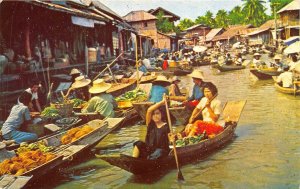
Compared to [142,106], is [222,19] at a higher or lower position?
higher

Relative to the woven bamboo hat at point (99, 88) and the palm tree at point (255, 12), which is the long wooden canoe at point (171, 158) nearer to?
the woven bamboo hat at point (99, 88)

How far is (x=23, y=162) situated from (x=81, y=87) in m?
5.30

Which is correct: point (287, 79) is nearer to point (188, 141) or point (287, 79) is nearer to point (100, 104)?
point (100, 104)

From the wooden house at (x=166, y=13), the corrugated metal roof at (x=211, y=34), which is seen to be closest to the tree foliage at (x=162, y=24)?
the wooden house at (x=166, y=13)

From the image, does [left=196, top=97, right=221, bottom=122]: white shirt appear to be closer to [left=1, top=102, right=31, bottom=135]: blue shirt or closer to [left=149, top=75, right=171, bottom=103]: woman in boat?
[left=149, top=75, right=171, bottom=103]: woman in boat

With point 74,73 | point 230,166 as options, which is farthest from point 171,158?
point 74,73

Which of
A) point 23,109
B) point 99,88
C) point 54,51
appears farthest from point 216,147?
point 54,51

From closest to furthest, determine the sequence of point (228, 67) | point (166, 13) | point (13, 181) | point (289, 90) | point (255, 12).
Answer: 1. point (13, 181)
2. point (289, 90)
3. point (228, 67)
4. point (166, 13)
5. point (255, 12)

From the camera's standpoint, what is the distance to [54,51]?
15.1 m

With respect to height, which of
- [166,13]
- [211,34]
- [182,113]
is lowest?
[182,113]

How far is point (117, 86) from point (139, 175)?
8.17 m

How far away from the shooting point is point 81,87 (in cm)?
1095

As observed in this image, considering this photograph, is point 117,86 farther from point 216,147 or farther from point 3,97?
point 216,147

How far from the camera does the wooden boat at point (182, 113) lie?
9102 millimetres
